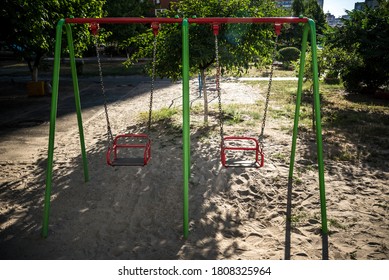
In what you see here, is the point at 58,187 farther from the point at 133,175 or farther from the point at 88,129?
the point at 88,129

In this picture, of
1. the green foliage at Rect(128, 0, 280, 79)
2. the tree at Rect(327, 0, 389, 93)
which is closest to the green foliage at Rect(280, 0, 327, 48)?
the tree at Rect(327, 0, 389, 93)

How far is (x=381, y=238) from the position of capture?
353 centimetres

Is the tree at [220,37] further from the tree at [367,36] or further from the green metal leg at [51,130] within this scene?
the green metal leg at [51,130]

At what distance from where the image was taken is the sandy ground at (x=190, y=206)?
3387 mm

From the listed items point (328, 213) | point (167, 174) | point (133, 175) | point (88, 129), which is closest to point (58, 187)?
point (133, 175)

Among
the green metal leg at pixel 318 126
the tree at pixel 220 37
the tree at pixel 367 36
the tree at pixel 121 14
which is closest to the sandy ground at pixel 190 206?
the green metal leg at pixel 318 126

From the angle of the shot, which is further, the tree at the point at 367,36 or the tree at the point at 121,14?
the tree at the point at 121,14

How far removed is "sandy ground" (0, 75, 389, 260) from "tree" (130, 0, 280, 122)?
221cm

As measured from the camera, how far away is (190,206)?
4.32 meters

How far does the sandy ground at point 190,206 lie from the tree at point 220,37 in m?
2.21

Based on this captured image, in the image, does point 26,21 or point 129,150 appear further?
point 26,21

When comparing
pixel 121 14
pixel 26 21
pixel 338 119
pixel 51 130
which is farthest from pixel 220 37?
pixel 121 14

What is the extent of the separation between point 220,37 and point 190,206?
15.9ft

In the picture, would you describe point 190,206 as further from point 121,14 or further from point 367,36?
point 121,14
